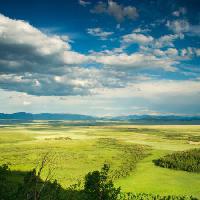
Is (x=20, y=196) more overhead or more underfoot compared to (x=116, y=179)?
more overhead

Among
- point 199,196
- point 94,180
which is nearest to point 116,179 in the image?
point 199,196

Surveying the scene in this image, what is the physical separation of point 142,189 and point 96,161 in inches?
1942

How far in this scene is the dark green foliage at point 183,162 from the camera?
379 feet

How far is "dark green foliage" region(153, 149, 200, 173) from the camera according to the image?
11554 cm

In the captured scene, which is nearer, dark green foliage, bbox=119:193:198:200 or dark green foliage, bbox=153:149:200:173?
dark green foliage, bbox=119:193:198:200

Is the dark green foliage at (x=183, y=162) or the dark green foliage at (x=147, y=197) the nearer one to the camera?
the dark green foliage at (x=147, y=197)

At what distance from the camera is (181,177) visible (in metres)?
103

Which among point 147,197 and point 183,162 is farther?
point 183,162

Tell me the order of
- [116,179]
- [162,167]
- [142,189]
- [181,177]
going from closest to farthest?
[142,189] < [116,179] < [181,177] < [162,167]

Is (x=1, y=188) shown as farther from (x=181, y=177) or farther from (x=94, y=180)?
(x=181, y=177)

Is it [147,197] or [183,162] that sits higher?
[183,162]

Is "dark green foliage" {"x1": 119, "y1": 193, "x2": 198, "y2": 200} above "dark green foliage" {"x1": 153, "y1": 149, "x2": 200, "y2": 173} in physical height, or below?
below

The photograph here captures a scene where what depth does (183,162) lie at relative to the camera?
397ft

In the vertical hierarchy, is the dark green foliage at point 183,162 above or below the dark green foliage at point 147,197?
above
